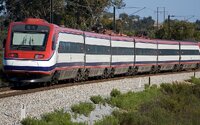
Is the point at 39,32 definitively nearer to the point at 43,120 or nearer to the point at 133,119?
the point at 133,119

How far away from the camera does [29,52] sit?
21.3 m

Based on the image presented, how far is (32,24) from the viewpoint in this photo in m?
22.1

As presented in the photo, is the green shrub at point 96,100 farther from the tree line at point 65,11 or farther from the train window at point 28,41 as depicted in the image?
the tree line at point 65,11

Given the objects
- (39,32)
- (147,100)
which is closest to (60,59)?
(39,32)

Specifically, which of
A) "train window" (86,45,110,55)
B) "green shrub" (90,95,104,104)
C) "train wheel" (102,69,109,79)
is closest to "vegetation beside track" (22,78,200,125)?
"green shrub" (90,95,104,104)

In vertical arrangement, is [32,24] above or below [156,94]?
above

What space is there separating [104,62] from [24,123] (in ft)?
61.6

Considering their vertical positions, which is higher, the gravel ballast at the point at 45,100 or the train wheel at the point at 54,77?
the train wheel at the point at 54,77

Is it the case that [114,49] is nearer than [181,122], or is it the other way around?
[181,122]

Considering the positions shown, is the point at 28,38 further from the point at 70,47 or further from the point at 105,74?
the point at 105,74

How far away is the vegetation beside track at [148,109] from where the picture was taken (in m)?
15.4

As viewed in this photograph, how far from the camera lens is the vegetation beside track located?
50.7 feet

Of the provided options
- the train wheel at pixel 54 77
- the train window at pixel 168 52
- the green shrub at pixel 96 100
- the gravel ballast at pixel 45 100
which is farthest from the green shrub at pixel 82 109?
the train window at pixel 168 52

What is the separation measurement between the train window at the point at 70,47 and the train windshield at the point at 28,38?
145 cm
